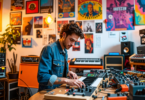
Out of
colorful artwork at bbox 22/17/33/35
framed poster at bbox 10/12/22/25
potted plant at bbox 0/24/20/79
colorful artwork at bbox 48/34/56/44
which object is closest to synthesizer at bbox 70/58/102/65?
colorful artwork at bbox 48/34/56/44

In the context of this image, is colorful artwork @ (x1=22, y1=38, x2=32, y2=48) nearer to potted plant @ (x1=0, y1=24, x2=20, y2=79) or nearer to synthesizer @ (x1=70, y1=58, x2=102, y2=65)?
potted plant @ (x1=0, y1=24, x2=20, y2=79)

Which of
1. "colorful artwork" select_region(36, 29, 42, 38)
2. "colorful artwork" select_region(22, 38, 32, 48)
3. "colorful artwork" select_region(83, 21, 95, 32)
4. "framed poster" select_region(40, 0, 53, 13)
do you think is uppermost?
"framed poster" select_region(40, 0, 53, 13)

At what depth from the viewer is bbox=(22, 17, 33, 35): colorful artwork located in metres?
3.92

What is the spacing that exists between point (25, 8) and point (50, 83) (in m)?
3.32

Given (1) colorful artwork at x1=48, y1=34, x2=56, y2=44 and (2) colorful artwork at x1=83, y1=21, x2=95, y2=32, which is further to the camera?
(1) colorful artwork at x1=48, y1=34, x2=56, y2=44

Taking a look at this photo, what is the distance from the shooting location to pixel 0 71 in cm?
320

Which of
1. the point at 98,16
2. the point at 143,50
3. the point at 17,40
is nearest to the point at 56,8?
the point at 98,16

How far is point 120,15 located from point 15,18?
2.89 m

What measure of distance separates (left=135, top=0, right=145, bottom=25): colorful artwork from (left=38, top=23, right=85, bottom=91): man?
85.1 inches

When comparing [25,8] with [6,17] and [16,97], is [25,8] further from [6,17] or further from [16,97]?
[16,97]

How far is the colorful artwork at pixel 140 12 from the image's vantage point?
10.4ft

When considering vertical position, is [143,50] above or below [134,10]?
below

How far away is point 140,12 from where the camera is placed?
3193 mm

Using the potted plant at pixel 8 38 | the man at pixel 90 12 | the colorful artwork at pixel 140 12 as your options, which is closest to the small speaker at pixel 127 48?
the colorful artwork at pixel 140 12
